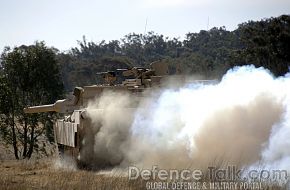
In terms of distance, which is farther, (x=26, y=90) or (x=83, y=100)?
(x=26, y=90)

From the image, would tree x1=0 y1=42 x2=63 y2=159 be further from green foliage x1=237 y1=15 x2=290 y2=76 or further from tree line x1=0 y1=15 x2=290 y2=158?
green foliage x1=237 y1=15 x2=290 y2=76

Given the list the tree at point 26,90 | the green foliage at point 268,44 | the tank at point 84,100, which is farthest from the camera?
the green foliage at point 268,44

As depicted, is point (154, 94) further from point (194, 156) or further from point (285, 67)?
point (285, 67)

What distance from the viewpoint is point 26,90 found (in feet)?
93.0

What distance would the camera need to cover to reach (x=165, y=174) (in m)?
13.1

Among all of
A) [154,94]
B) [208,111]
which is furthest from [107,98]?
[208,111]

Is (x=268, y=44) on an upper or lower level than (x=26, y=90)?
upper

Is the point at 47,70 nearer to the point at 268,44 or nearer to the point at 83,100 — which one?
the point at 83,100

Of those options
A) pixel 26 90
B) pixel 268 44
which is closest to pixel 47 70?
pixel 26 90

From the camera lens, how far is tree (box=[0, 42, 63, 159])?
27453 mm

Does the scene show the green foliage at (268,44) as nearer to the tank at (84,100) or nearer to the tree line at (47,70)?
the tree line at (47,70)

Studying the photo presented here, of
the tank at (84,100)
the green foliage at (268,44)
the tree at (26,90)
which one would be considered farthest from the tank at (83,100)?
the green foliage at (268,44)

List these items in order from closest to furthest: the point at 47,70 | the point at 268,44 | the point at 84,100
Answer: the point at 84,100 < the point at 47,70 < the point at 268,44

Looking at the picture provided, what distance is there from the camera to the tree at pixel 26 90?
90.1ft
